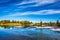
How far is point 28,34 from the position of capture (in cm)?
342

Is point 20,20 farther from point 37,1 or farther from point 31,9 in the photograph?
point 37,1

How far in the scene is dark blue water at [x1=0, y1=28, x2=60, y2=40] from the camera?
11.0 feet

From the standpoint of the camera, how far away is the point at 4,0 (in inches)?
137

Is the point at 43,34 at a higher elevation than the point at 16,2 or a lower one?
lower

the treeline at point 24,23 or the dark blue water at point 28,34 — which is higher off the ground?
the treeline at point 24,23

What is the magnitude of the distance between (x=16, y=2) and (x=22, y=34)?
2.71ft

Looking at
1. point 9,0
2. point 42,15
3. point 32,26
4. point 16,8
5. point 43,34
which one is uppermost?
point 9,0

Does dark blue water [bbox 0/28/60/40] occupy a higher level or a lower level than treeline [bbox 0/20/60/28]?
lower

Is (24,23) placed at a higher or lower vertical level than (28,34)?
higher

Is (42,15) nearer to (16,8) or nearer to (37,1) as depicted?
(37,1)

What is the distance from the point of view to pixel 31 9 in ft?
11.2

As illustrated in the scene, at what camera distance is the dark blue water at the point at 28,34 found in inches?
131

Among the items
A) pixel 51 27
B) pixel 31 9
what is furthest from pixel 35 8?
pixel 51 27

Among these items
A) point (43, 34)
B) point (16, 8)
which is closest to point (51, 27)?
point (43, 34)
